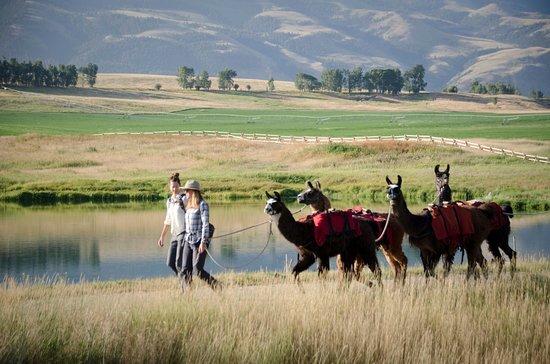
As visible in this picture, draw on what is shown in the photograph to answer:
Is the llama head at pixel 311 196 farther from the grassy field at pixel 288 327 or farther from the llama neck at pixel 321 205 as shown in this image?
the grassy field at pixel 288 327

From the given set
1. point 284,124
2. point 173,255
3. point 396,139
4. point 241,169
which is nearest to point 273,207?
point 173,255

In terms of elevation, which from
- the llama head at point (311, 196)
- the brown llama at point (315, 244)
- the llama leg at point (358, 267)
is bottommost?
the llama leg at point (358, 267)

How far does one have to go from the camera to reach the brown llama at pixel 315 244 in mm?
15172

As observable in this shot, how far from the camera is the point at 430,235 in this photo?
16359 mm

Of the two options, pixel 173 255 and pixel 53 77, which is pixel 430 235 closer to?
pixel 173 255

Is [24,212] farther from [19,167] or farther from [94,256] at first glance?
[19,167]

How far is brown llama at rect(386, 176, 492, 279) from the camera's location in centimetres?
1595

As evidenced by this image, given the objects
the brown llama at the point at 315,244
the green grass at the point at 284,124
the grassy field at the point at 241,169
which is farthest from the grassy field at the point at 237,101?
the brown llama at the point at 315,244

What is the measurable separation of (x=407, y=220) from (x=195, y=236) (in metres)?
3.92

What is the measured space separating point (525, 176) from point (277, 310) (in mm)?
43983

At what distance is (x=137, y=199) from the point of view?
55219 millimetres

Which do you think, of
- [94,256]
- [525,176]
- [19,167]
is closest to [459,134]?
[525,176]

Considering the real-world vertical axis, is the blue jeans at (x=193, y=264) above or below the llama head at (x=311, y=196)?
below

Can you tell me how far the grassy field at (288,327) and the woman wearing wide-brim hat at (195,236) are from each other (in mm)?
663
